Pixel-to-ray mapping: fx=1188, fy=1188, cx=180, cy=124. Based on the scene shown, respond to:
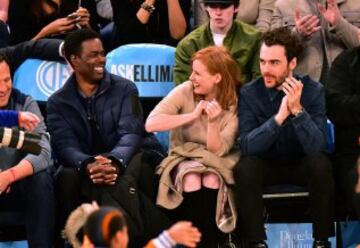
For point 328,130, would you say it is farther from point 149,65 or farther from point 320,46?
point 149,65

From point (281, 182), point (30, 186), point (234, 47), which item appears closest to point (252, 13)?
point (234, 47)

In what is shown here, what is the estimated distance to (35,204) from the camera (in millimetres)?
6621

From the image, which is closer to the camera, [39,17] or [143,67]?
[143,67]

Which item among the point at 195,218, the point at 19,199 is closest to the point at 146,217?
the point at 195,218

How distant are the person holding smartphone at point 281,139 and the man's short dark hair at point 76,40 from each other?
993mm

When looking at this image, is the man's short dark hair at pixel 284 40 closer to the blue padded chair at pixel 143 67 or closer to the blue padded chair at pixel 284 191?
the blue padded chair at pixel 284 191

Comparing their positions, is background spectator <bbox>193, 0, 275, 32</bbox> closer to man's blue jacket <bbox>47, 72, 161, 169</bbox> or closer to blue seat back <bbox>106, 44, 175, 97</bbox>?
blue seat back <bbox>106, 44, 175, 97</bbox>

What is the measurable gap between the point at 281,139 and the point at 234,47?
906 mm

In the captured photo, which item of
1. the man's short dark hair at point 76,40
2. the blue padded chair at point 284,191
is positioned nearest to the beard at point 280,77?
the blue padded chair at point 284,191

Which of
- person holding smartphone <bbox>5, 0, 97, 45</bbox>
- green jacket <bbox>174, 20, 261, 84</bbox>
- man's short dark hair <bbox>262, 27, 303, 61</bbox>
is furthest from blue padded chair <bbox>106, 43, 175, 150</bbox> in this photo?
man's short dark hair <bbox>262, 27, 303, 61</bbox>

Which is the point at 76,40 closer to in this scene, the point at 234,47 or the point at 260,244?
the point at 234,47

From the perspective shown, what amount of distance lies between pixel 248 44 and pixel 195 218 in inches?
49.8

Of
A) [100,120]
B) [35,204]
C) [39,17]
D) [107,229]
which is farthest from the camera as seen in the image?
[39,17]

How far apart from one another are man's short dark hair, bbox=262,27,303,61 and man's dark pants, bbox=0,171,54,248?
4.94 feet
